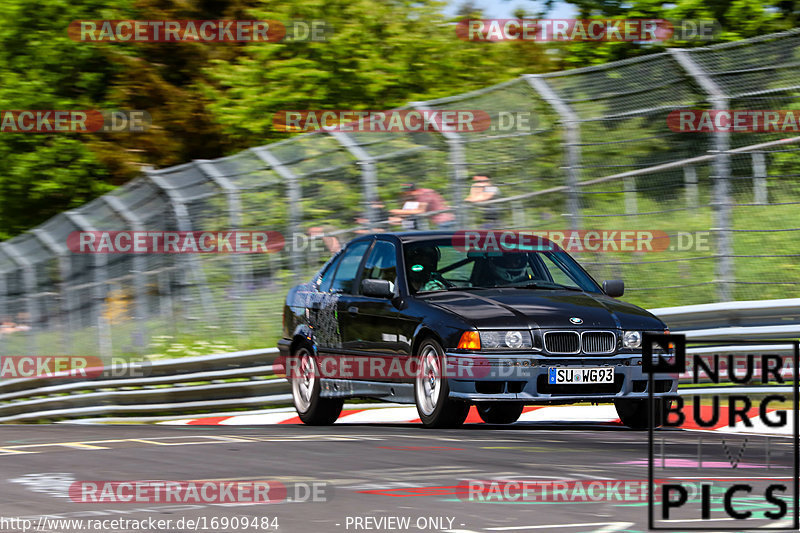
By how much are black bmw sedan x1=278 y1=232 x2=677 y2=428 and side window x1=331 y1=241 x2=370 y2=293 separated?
0.01 meters

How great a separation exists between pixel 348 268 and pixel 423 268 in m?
1.14

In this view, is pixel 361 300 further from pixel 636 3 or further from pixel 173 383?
pixel 636 3

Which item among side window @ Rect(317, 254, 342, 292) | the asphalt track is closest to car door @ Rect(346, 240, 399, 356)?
side window @ Rect(317, 254, 342, 292)

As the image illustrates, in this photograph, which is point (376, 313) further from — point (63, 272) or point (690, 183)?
point (63, 272)

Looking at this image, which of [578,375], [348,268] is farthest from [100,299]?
[578,375]

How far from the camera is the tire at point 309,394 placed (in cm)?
1291

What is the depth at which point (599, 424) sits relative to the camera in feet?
40.1

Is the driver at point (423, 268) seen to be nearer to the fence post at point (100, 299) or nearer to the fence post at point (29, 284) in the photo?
the fence post at point (100, 299)

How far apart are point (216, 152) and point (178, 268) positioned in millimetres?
13201

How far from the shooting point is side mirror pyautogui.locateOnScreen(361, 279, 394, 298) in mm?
11445

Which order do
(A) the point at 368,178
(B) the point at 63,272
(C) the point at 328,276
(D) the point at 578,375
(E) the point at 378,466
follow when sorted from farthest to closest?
(B) the point at 63,272 → (A) the point at 368,178 → (C) the point at 328,276 → (D) the point at 578,375 → (E) the point at 378,466

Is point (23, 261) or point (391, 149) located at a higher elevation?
point (391, 149)

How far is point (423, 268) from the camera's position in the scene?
39.3 feet

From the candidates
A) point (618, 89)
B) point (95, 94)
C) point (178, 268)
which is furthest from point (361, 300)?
point (95, 94)
